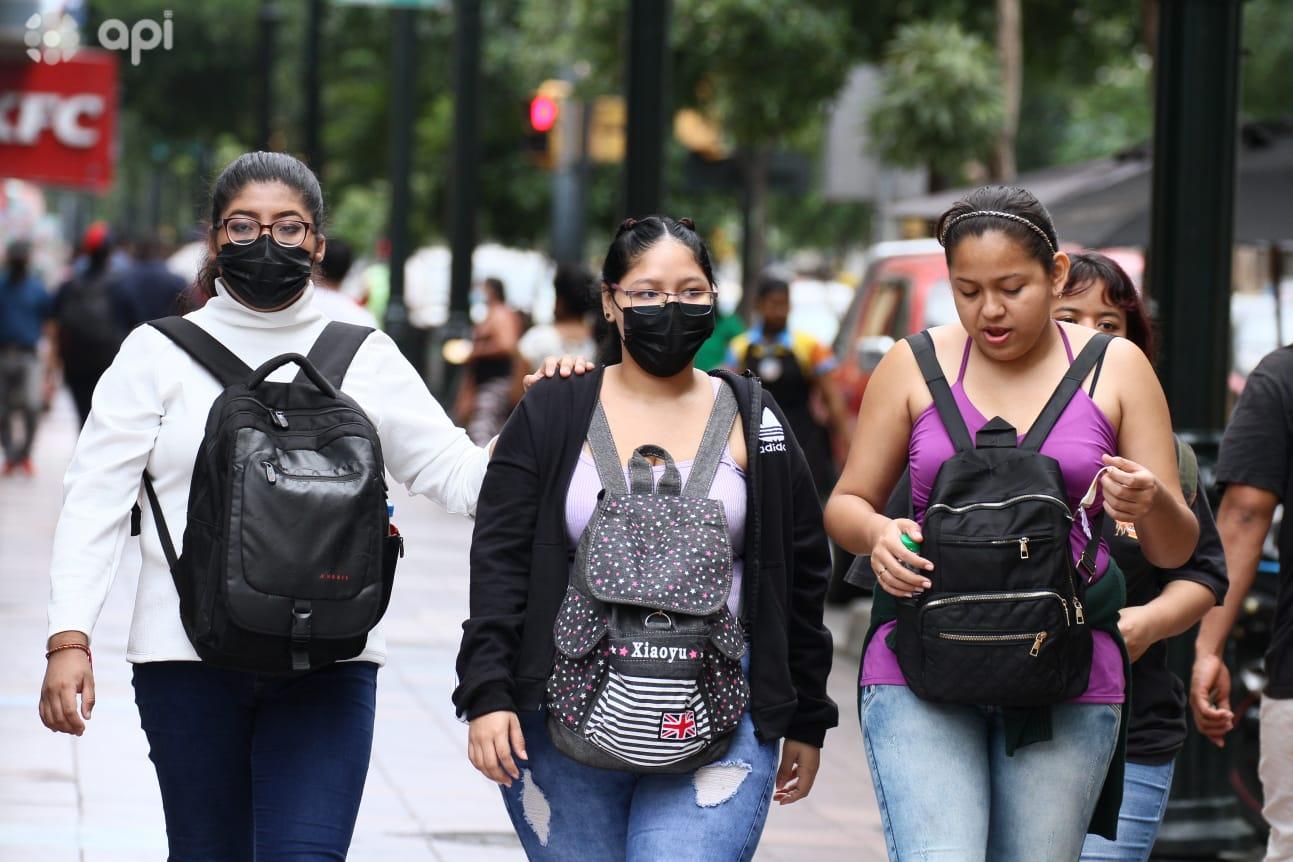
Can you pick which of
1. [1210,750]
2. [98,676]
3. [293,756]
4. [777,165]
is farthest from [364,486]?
[777,165]

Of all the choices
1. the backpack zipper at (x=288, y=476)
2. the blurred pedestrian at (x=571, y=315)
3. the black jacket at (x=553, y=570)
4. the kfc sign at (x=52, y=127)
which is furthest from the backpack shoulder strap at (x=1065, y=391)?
the kfc sign at (x=52, y=127)

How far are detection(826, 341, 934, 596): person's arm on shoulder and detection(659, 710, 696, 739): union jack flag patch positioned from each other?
46 centimetres

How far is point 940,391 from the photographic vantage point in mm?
3775

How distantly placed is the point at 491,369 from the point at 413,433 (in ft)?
38.4

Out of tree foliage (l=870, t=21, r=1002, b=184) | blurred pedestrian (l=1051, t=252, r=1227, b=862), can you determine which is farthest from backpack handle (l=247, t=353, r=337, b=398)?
tree foliage (l=870, t=21, r=1002, b=184)

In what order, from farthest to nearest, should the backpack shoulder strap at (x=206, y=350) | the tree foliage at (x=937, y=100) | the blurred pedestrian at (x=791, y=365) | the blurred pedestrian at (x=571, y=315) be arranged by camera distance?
1. the tree foliage at (x=937, y=100)
2. the blurred pedestrian at (x=571, y=315)
3. the blurred pedestrian at (x=791, y=365)
4. the backpack shoulder strap at (x=206, y=350)

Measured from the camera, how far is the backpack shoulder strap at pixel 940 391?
12.2ft

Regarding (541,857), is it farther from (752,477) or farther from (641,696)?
(752,477)

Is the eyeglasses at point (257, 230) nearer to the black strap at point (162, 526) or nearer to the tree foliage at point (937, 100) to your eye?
the black strap at point (162, 526)

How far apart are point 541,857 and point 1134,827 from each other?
123 centimetres

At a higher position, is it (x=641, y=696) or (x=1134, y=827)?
(x=641, y=696)

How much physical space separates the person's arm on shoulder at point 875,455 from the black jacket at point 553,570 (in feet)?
0.30

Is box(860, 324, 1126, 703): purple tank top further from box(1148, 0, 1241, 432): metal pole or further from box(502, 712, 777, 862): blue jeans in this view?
box(1148, 0, 1241, 432): metal pole

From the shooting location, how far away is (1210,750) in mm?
6707
